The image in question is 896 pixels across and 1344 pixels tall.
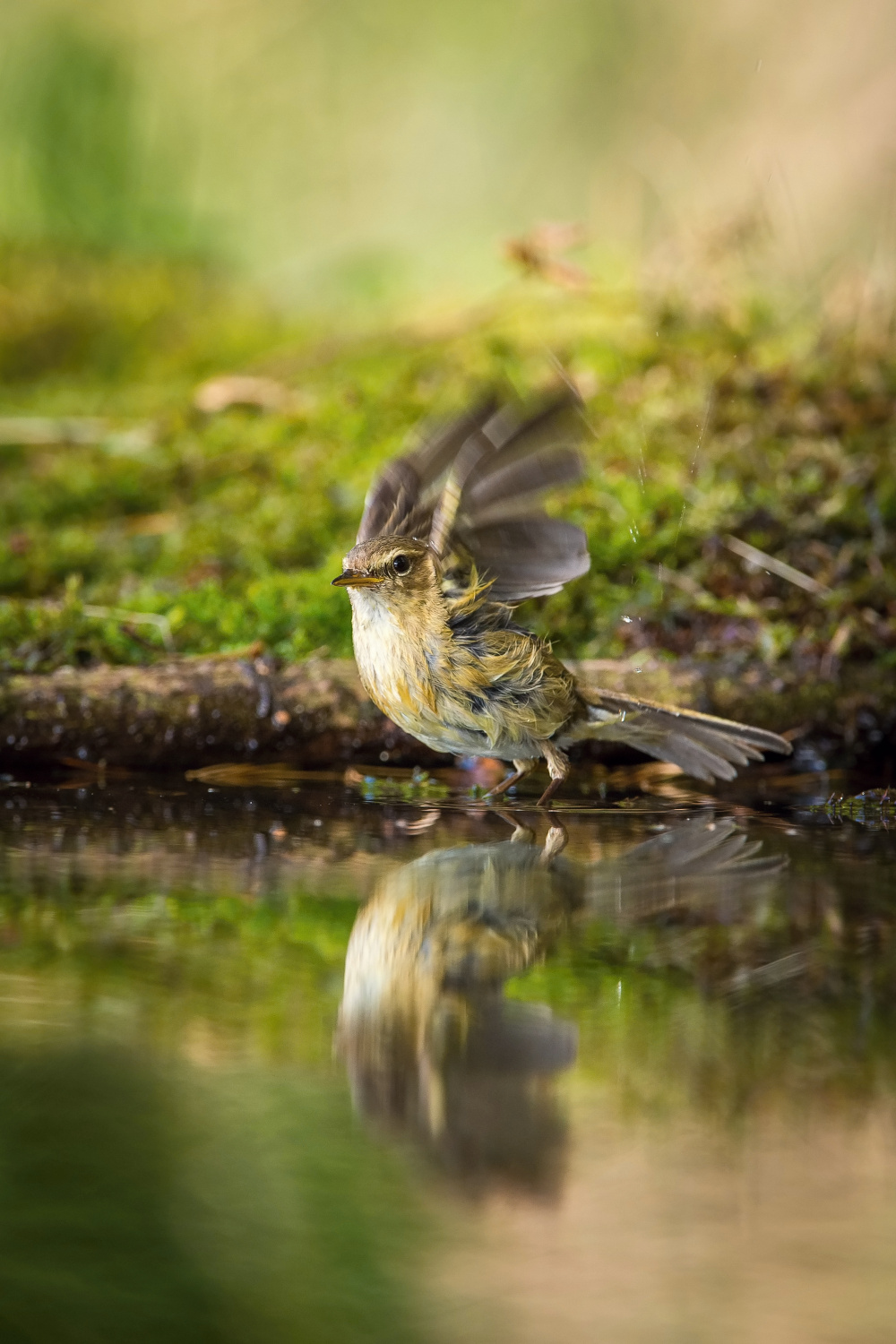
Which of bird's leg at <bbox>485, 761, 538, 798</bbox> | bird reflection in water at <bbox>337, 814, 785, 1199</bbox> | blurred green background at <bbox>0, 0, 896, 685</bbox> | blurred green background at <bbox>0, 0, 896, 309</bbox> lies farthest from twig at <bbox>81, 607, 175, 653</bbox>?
blurred green background at <bbox>0, 0, 896, 309</bbox>

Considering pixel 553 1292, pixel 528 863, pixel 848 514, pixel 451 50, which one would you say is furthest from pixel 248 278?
→ pixel 553 1292

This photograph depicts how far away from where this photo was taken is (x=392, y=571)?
13.2 feet

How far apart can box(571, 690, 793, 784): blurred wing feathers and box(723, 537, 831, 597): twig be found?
4.01 ft

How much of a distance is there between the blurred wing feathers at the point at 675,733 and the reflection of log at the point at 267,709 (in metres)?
0.36

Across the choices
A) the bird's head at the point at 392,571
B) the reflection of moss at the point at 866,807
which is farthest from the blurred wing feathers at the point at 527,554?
the reflection of moss at the point at 866,807

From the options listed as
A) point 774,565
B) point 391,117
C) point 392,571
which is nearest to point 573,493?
point 774,565

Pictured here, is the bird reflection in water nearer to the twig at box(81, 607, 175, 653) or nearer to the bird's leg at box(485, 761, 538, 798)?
the bird's leg at box(485, 761, 538, 798)

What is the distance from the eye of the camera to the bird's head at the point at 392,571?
402 centimetres

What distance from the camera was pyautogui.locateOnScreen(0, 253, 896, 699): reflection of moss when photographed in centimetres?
530

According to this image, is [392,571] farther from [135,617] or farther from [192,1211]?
[192,1211]

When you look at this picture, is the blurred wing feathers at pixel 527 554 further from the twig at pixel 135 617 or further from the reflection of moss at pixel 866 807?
the twig at pixel 135 617

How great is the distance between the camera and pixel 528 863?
3.31 m

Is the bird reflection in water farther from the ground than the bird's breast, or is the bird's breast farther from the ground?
the bird's breast

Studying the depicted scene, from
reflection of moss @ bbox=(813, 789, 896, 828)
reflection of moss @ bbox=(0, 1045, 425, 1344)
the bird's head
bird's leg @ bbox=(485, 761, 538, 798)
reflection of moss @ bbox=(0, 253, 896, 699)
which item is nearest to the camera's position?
reflection of moss @ bbox=(0, 1045, 425, 1344)
